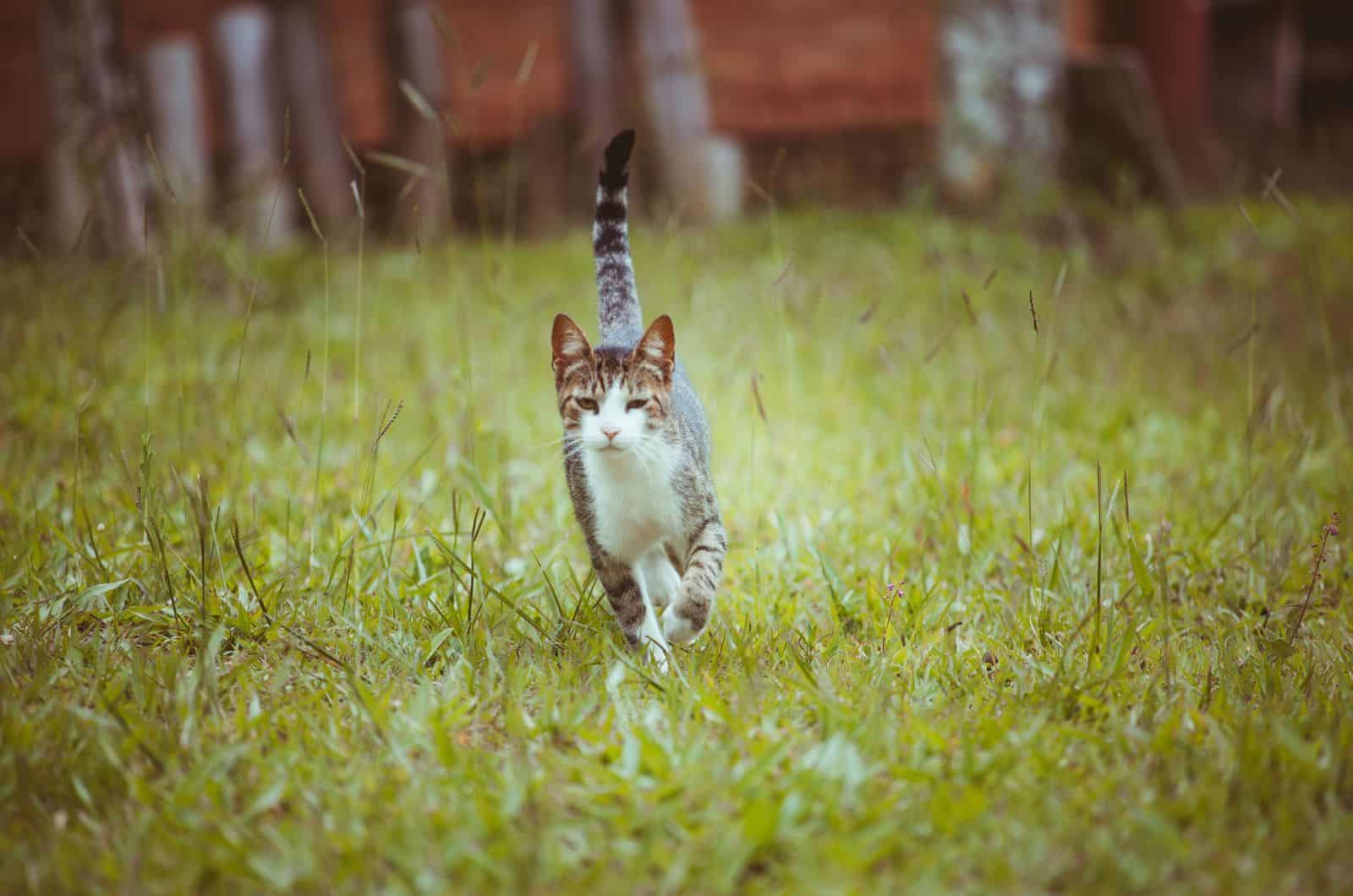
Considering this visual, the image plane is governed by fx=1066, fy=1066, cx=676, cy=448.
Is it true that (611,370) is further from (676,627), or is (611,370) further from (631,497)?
(676,627)

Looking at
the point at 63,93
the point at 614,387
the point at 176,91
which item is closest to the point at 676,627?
the point at 614,387

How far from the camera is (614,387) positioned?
2.07 meters

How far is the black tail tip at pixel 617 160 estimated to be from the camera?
2.08 m

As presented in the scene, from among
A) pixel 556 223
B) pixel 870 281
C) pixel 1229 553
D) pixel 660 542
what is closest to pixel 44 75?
pixel 556 223

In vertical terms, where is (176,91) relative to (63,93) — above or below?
above

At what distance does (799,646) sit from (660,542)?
359 millimetres

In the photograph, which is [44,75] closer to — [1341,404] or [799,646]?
[799,646]

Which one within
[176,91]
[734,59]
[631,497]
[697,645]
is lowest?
[697,645]

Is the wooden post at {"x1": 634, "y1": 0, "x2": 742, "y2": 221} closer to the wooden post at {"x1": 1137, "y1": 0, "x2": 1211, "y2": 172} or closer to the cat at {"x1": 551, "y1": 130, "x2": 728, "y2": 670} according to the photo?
the wooden post at {"x1": 1137, "y1": 0, "x2": 1211, "y2": 172}

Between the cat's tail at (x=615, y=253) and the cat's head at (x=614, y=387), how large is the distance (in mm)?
188

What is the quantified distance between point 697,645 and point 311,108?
250 inches

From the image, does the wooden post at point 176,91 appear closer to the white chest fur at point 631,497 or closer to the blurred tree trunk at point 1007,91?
the blurred tree trunk at point 1007,91

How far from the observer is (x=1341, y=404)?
12.2 ft

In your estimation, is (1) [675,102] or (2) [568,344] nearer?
(2) [568,344]
